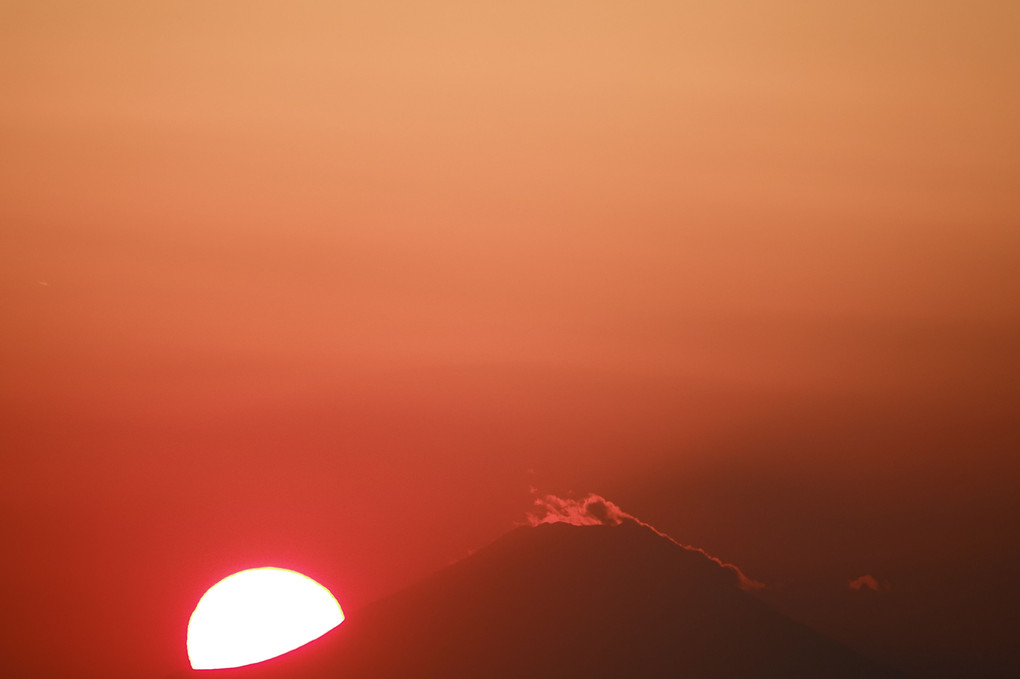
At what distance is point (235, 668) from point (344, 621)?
7734 mm

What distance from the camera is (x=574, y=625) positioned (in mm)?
56906

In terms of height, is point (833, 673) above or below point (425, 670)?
below

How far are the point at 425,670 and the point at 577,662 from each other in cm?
960

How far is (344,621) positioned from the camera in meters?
55.5

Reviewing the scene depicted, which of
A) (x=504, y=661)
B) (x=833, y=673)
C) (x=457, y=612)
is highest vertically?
(x=457, y=612)

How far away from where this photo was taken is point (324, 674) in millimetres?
49750

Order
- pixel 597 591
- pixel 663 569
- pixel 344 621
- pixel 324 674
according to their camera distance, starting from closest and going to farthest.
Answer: pixel 324 674 → pixel 344 621 → pixel 597 591 → pixel 663 569

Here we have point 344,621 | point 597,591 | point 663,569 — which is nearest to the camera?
point 344,621

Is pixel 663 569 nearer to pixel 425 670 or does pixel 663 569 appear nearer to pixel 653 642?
pixel 653 642

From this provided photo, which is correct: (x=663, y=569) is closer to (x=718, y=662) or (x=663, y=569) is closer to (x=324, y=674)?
(x=718, y=662)

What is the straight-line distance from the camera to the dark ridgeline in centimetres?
5119

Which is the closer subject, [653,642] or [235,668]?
[235,668]

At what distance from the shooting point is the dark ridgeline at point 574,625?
51.2 m

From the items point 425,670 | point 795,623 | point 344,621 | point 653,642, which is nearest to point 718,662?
point 653,642
